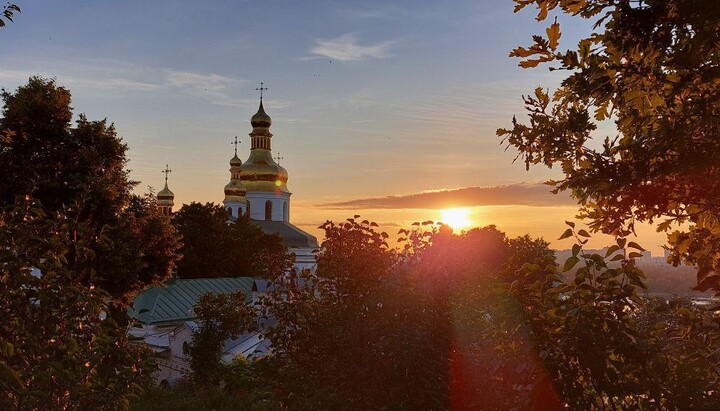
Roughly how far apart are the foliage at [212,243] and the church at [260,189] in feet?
65.3

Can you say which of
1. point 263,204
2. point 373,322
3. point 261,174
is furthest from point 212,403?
point 261,174

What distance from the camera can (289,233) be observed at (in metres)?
74.4

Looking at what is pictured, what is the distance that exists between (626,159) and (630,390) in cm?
173

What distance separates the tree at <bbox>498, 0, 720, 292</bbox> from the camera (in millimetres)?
4281

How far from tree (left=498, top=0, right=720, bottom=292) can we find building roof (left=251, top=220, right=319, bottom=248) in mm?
66854

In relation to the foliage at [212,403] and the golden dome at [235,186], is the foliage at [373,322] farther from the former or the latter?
the golden dome at [235,186]

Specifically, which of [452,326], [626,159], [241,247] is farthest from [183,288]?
[626,159]

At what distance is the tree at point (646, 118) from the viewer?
169 inches

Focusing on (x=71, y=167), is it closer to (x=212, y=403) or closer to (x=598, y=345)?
(x=212, y=403)

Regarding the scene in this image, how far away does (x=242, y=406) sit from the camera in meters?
11.3

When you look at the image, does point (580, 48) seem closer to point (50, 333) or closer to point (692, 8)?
point (692, 8)

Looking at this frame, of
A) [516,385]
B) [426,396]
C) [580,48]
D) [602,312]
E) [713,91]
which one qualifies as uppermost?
[580,48]

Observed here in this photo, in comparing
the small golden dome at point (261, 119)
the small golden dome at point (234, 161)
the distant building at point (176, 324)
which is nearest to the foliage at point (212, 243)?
the distant building at point (176, 324)

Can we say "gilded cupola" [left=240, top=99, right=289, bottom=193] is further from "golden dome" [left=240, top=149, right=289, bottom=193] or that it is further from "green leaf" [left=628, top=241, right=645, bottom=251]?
"green leaf" [left=628, top=241, right=645, bottom=251]
